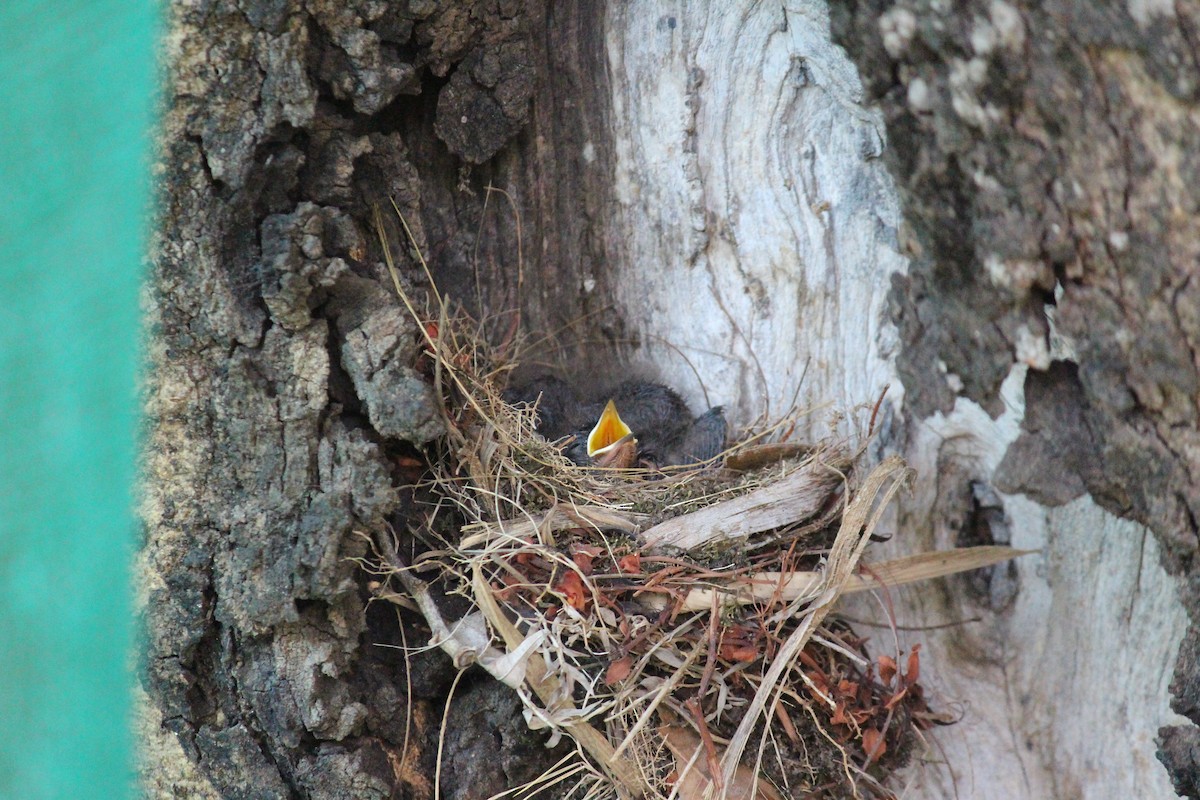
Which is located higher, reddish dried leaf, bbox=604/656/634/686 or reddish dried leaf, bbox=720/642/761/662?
reddish dried leaf, bbox=604/656/634/686

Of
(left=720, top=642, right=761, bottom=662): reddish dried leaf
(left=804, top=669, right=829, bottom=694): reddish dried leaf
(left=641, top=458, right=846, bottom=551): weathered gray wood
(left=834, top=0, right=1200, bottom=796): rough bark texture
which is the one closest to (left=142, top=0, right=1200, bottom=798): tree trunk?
(left=834, top=0, right=1200, bottom=796): rough bark texture

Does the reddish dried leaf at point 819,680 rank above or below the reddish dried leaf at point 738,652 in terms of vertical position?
below

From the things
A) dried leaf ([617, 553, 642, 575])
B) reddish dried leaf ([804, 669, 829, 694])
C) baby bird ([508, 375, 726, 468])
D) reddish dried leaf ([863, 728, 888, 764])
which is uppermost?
dried leaf ([617, 553, 642, 575])

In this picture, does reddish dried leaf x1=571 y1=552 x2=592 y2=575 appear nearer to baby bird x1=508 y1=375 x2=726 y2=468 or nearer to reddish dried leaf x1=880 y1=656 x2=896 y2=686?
baby bird x1=508 y1=375 x2=726 y2=468

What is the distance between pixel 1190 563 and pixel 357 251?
6.33 ft

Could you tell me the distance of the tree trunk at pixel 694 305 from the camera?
165 cm

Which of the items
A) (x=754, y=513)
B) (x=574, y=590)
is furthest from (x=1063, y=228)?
(x=574, y=590)

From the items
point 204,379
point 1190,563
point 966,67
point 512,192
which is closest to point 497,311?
point 512,192

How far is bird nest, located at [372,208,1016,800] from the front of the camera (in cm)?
223

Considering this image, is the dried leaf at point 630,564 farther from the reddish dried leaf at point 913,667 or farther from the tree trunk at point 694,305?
the reddish dried leaf at point 913,667

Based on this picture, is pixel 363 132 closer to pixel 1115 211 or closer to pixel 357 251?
pixel 357 251

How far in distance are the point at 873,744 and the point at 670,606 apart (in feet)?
2.04

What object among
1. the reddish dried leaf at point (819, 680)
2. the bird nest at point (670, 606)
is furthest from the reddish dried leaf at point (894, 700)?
the reddish dried leaf at point (819, 680)

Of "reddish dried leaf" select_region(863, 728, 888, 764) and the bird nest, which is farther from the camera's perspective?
"reddish dried leaf" select_region(863, 728, 888, 764)
